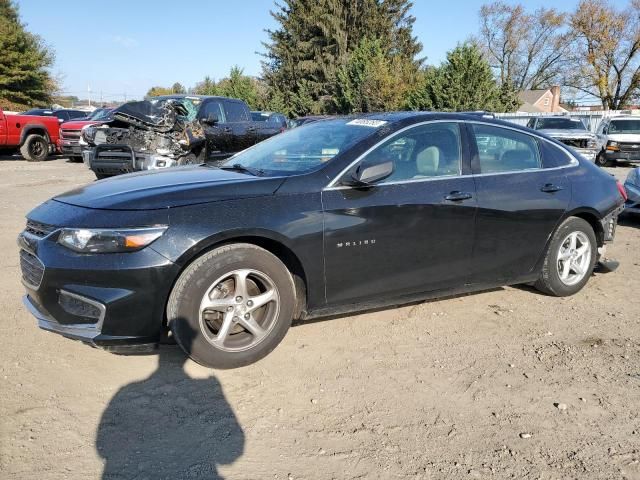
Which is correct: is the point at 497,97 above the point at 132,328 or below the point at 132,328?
above

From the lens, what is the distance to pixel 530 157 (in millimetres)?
4523

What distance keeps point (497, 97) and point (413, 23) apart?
20.7 m

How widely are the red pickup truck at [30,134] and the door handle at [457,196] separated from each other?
1676cm

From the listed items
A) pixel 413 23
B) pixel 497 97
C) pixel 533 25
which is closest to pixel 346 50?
pixel 413 23

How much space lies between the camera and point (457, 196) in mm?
3947

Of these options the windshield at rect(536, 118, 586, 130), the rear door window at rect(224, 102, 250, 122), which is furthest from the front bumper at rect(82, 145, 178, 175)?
the windshield at rect(536, 118, 586, 130)

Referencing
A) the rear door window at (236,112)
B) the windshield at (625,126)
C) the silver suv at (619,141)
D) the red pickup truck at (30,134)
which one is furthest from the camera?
the windshield at (625,126)

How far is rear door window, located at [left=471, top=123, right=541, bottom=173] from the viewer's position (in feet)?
13.8

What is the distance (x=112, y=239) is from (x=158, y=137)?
711 cm

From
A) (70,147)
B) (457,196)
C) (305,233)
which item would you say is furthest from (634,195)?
(70,147)

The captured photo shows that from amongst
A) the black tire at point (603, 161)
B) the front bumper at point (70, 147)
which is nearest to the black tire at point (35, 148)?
the front bumper at point (70, 147)

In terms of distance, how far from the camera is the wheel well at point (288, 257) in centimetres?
329

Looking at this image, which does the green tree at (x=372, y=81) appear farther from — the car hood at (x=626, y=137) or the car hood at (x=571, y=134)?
the car hood at (x=571, y=134)

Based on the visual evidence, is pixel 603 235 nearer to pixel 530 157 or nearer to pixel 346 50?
pixel 530 157
